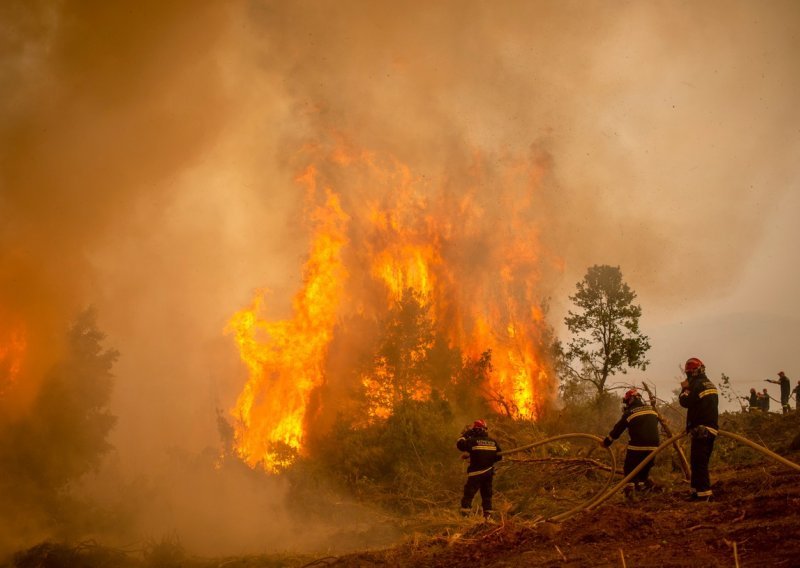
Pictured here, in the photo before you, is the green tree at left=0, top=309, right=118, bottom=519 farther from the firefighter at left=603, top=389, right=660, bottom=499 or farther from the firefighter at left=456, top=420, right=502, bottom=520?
the firefighter at left=603, top=389, right=660, bottom=499

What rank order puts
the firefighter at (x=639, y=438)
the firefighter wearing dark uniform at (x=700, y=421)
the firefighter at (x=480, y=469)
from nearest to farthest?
the firefighter wearing dark uniform at (x=700, y=421), the firefighter at (x=639, y=438), the firefighter at (x=480, y=469)

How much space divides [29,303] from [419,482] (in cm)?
1402

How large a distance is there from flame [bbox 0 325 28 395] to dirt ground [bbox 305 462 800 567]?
1304 cm

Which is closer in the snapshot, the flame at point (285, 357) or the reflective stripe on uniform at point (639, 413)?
the reflective stripe on uniform at point (639, 413)

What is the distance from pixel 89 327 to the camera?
74.3ft

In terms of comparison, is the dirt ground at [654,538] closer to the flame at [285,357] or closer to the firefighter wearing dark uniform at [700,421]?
the firefighter wearing dark uniform at [700,421]

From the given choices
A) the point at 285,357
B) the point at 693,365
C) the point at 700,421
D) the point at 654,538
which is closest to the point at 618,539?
the point at 654,538

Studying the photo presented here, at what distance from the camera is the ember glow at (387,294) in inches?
1160

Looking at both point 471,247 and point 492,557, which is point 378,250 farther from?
point 492,557

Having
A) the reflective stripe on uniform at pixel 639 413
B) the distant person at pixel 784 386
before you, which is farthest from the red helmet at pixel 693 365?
the distant person at pixel 784 386

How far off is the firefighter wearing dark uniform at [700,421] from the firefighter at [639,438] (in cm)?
132

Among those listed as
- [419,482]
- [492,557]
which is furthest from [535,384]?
[492,557]

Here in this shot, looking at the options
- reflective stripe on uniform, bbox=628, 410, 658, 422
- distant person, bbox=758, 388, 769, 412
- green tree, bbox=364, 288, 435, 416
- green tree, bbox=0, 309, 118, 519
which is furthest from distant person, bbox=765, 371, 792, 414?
green tree, bbox=0, 309, 118, 519

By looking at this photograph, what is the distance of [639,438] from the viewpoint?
1054cm
